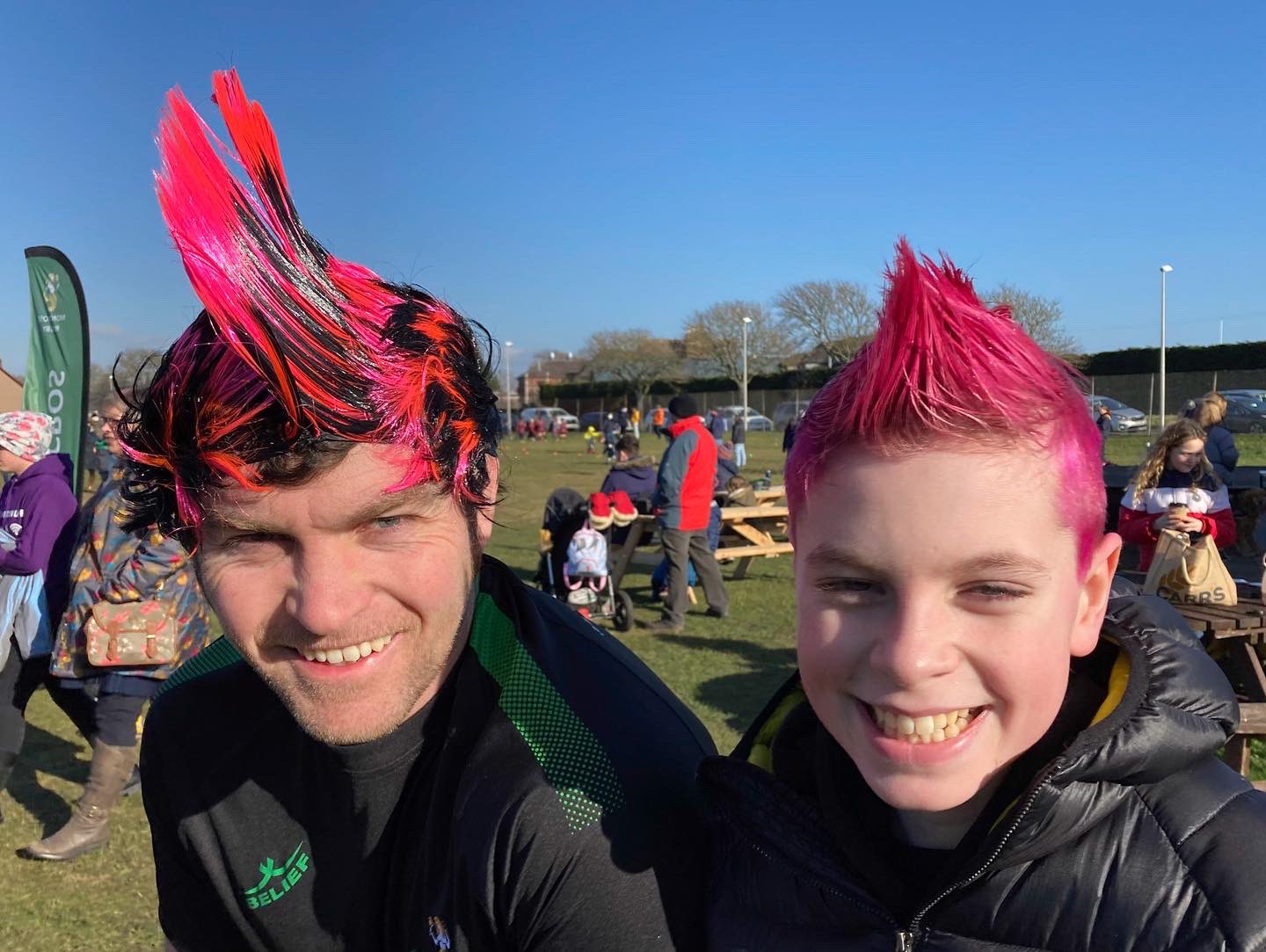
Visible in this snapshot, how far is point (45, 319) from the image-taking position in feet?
24.4

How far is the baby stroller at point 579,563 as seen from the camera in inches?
320

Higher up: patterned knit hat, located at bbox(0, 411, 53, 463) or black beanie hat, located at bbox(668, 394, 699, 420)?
black beanie hat, located at bbox(668, 394, 699, 420)

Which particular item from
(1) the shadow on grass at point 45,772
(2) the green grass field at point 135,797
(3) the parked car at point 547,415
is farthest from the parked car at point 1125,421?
(1) the shadow on grass at point 45,772

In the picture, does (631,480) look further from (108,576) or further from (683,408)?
(108,576)

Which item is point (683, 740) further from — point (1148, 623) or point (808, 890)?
point (1148, 623)

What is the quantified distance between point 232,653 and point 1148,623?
166cm

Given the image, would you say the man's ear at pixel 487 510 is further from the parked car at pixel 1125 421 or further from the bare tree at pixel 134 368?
the parked car at pixel 1125 421

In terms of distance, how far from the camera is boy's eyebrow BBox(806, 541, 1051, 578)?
115 cm

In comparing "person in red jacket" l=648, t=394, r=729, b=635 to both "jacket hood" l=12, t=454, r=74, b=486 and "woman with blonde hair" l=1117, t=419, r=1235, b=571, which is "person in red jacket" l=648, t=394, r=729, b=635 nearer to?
"woman with blonde hair" l=1117, t=419, r=1235, b=571

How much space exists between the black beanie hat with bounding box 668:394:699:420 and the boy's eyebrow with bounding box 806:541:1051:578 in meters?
7.33

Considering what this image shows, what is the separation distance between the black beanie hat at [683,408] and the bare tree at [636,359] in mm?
48474

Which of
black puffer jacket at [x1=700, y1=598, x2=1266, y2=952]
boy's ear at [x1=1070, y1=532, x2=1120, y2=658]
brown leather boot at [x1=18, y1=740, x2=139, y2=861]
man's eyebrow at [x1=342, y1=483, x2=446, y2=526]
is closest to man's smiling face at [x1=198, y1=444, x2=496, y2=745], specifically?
man's eyebrow at [x1=342, y1=483, x2=446, y2=526]

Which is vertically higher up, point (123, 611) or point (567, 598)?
point (123, 611)

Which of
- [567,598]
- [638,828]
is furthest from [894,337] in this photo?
[567,598]
